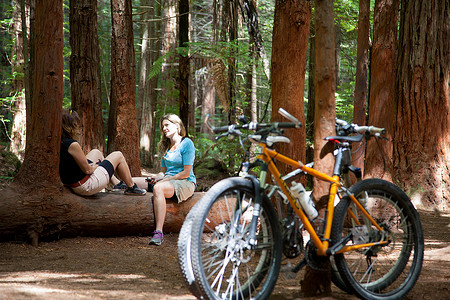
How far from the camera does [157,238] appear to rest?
19.9 feet

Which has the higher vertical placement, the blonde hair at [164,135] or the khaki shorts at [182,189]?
the blonde hair at [164,135]

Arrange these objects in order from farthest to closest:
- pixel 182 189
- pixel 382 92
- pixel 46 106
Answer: pixel 382 92 < pixel 182 189 < pixel 46 106

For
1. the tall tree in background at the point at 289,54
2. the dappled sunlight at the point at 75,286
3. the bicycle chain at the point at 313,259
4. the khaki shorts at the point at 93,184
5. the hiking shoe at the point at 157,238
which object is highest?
the tall tree in background at the point at 289,54

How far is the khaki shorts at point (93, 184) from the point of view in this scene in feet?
19.8

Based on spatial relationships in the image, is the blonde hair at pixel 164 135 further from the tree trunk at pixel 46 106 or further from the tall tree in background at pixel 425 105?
the tall tree in background at pixel 425 105

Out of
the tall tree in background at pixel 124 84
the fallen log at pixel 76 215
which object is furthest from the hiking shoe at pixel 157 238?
the tall tree in background at pixel 124 84

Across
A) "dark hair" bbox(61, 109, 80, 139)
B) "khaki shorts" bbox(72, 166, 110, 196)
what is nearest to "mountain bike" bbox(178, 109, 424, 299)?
"khaki shorts" bbox(72, 166, 110, 196)

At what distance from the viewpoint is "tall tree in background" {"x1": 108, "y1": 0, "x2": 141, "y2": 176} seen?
830 cm

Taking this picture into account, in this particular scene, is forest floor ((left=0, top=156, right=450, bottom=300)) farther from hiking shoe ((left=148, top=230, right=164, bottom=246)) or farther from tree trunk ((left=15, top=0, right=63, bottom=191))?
tree trunk ((left=15, top=0, right=63, bottom=191))

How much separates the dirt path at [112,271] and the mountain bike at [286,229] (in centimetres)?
34

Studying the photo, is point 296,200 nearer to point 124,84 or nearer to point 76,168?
point 76,168

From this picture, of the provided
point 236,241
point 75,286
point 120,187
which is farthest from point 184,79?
point 236,241

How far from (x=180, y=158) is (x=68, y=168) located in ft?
5.14

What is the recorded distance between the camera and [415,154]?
8.97 metres
